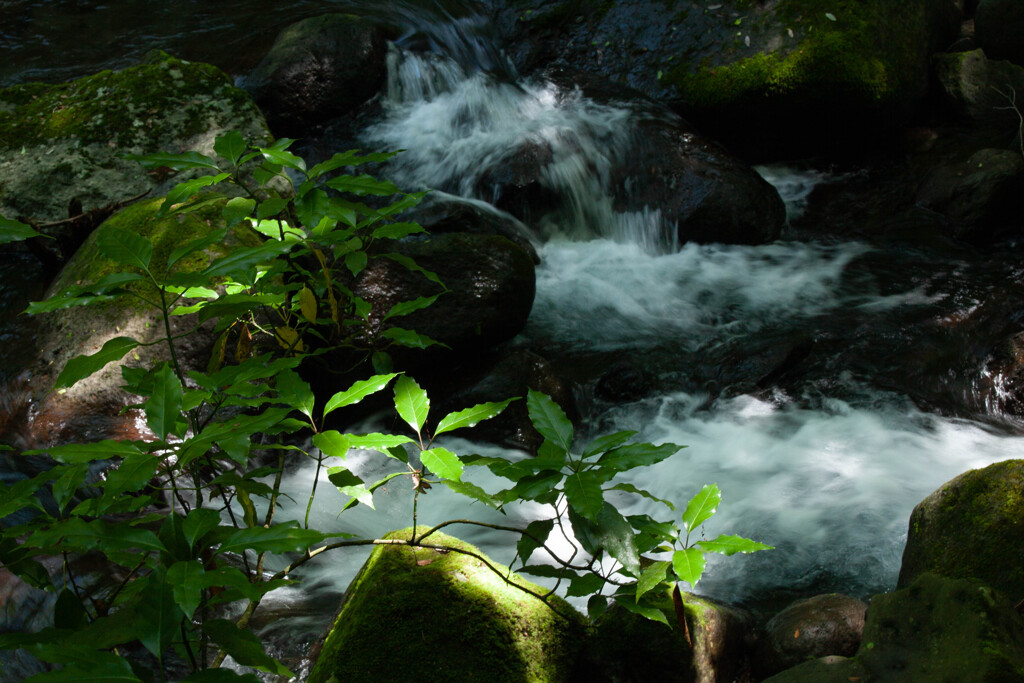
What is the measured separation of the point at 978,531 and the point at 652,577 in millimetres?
1239

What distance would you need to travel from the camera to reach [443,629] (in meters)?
1.93

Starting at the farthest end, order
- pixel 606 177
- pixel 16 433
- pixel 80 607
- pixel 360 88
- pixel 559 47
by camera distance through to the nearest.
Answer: pixel 559 47
pixel 360 88
pixel 606 177
pixel 16 433
pixel 80 607

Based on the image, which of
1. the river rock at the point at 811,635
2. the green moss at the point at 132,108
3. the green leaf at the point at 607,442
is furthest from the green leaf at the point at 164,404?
the green moss at the point at 132,108

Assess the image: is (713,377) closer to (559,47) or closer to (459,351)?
(459,351)

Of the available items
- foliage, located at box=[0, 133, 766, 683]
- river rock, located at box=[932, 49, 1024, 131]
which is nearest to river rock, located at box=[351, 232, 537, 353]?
foliage, located at box=[0, 133, 766, 683]

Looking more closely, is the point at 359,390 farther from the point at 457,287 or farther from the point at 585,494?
the point at 457,287

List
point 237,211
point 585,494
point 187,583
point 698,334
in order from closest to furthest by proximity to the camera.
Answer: point 187,583 < point 585,494 < point 237,211 < point 698,334

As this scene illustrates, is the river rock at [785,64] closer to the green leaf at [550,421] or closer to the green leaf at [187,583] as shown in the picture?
the green leaf at [550,421]

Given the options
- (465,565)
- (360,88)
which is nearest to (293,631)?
(465,565)

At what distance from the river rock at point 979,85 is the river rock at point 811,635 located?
7126mm

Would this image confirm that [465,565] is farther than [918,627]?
Yes

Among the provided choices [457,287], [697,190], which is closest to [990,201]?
[697,190]

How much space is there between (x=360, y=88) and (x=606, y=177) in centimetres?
273

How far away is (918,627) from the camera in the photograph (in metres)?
1.88
